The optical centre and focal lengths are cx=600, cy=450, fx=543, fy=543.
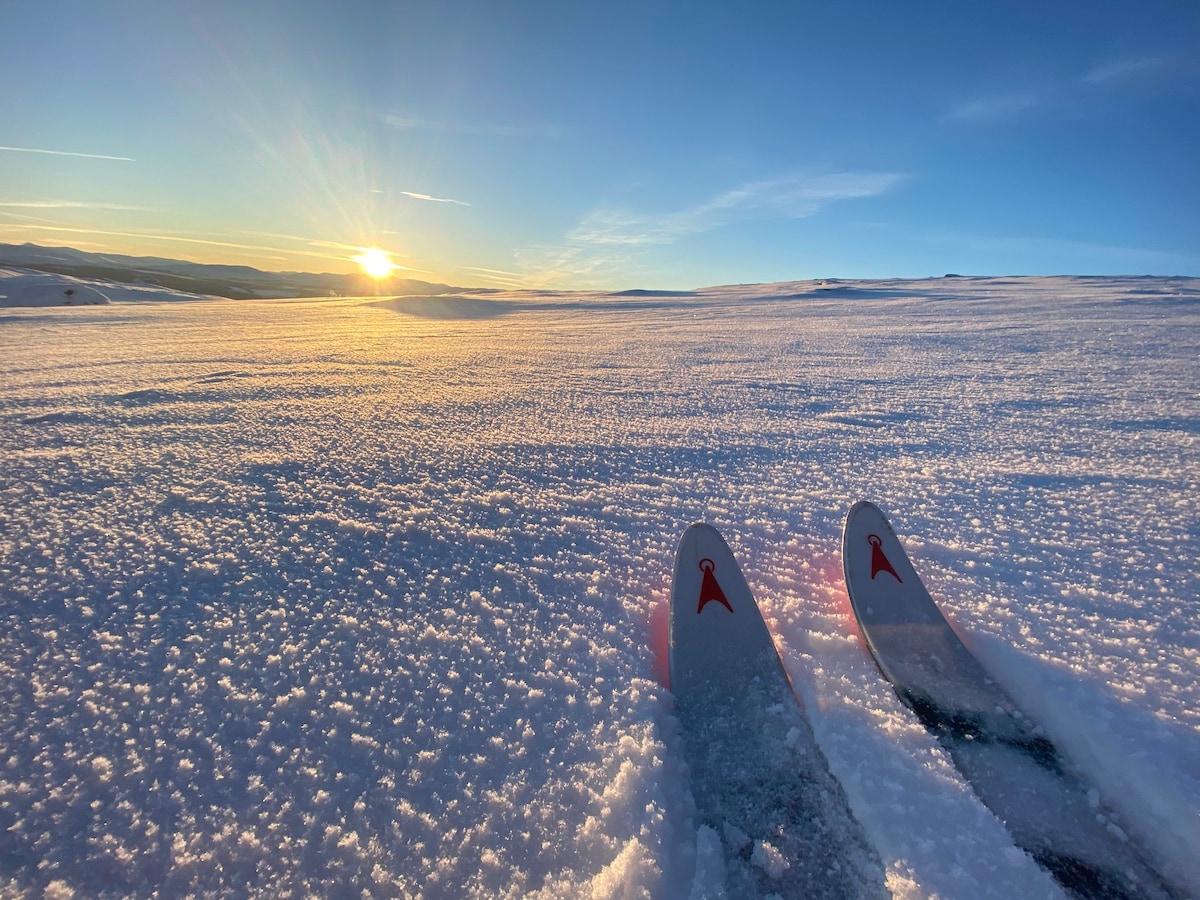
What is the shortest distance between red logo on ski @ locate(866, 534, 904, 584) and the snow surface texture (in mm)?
163

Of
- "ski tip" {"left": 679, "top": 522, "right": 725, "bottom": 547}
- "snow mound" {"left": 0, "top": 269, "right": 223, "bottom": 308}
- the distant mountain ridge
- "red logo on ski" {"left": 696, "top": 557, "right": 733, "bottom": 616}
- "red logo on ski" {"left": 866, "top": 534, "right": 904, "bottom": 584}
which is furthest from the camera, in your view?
the distant mountain ridge

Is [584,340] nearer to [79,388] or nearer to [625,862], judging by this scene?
[79,388]

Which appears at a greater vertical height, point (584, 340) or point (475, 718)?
point (584, 340)

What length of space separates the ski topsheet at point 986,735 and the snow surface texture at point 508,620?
58 millimetres

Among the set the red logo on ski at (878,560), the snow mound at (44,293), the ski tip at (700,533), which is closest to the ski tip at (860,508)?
the red logo on ski at (878,560)

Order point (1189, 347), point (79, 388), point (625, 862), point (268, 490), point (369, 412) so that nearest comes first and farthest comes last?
point (625, 862) → point (268, 490) → point (369, 412) → point (79, 388) → point (1189, 347)

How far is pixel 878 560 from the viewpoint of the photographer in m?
A: 2.15

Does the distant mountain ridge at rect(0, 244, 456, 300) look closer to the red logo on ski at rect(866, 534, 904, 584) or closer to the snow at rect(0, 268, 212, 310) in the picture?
the snow at rect(0, 268, 212, 310)

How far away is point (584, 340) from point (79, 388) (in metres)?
5.77

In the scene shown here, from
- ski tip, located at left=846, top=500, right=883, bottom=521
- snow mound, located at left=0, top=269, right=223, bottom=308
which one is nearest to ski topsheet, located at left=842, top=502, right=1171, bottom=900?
ski tip, located at left=846, top=500, right=883, bottom=521

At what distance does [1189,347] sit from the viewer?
614cm

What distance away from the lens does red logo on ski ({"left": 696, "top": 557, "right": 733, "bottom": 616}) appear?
6.38ft

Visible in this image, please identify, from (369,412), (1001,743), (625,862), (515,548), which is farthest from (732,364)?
(625,862)

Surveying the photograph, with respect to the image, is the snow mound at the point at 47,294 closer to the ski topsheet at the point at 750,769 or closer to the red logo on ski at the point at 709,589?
the red logo on ski at the point at 709,589
